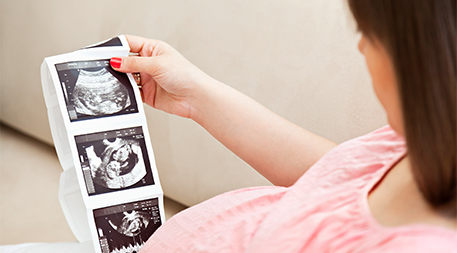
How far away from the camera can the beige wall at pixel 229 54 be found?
3.46ft

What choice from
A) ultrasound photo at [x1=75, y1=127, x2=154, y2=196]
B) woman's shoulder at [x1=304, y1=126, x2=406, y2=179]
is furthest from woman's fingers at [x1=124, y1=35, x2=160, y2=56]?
woman's shoulder at [x1=304, y1=126, x2=406, y2=179]

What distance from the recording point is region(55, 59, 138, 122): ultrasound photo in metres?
0.84

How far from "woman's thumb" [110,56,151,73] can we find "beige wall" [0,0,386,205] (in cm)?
43

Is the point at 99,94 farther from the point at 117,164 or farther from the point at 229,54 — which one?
the point at 229,54

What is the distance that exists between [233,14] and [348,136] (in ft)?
1.65

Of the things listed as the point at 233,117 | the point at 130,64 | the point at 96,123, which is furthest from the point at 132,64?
the point at 233,117

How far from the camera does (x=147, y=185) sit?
84 centimetres

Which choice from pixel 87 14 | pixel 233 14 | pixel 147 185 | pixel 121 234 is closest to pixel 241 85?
pixel 233 14

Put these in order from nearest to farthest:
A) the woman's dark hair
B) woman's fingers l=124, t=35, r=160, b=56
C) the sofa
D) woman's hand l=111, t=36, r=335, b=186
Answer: the woman's dark hair, woman's hand l=111, t=36, r=335, b=186, woman's fingers l=124, t=35, r=160, b=56, the sofa

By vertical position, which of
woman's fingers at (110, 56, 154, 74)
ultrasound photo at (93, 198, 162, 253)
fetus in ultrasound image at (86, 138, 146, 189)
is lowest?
ultrasound photo at (93, 198, 162, 253)

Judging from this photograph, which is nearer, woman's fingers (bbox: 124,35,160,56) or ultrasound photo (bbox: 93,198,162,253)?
ultrasound photo (bbox: 93,198,162,253)

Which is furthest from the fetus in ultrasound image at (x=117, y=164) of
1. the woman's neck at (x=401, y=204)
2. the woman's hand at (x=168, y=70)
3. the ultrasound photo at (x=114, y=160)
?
the woman's neck at (x=401, y=204)

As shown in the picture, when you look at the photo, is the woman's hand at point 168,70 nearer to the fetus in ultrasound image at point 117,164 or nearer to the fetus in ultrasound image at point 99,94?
the fetus in ultrasound image at point 99,94

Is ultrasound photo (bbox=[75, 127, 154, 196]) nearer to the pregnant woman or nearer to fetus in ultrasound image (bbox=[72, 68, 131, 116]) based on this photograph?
fetus in ultrasound image (bbox=[72, 68, 131, 116])
